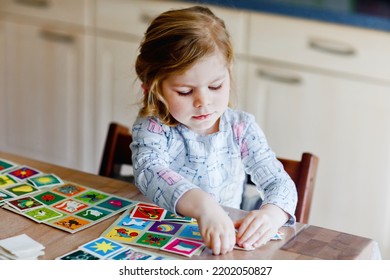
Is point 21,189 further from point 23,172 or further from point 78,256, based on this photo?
point 78,256

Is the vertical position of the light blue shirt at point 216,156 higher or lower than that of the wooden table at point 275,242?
higher

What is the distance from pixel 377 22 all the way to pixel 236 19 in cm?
52

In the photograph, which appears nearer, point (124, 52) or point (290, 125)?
point (290, 125)

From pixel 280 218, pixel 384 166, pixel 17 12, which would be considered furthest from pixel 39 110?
pixel 280 218

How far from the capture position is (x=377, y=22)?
2.35m

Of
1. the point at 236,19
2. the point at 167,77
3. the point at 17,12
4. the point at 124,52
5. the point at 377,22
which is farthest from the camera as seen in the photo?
the point at 17,12

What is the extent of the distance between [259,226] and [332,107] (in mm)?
1367

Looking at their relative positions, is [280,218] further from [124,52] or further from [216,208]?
[124,52]

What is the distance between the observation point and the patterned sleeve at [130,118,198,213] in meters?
1.29

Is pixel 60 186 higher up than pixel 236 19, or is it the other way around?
pixel 236 19

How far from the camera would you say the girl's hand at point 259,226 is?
1194mm

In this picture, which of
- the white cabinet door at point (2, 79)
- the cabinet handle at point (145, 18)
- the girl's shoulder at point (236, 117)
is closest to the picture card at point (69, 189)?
the girl's shoulder at point (236, 117)

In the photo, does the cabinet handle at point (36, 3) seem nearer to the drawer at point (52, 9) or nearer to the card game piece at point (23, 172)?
the drawer at point (52, 9)
